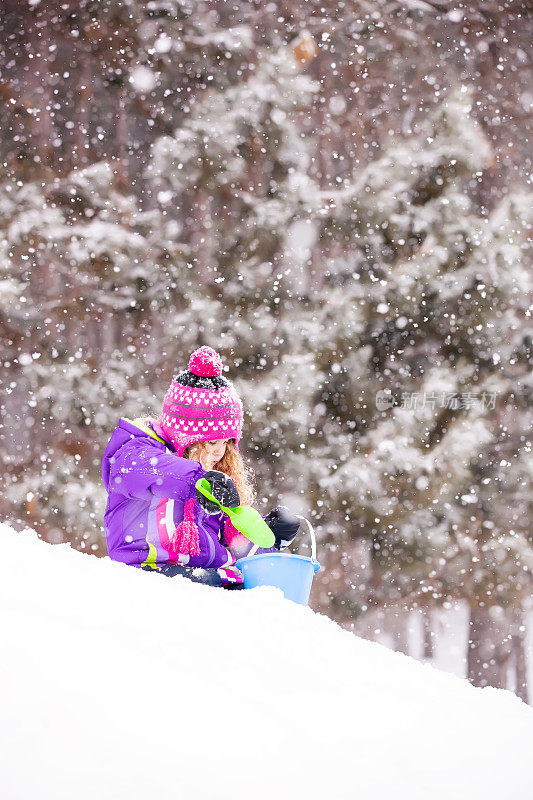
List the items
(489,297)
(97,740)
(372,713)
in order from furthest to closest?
(489,297), (372,713), (97,740)

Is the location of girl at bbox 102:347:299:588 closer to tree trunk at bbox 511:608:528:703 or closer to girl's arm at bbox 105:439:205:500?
girl's arm at bbox 105:439:205:500

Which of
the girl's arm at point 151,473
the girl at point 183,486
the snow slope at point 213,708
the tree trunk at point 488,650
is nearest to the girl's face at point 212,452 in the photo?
the girl at point 183,486

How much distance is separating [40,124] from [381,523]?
5741mm

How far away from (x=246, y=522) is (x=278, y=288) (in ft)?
16.7

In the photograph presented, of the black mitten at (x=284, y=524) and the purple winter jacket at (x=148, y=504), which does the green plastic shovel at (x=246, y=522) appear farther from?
the black mitten at (x=284, y=524)

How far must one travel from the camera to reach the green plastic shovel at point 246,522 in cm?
249

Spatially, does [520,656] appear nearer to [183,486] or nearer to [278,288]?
[278,288]

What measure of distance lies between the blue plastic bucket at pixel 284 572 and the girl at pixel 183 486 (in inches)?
9.7

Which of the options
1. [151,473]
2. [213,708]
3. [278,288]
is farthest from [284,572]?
[278,288]

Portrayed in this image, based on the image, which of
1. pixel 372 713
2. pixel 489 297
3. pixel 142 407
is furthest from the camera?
pixel 489 297

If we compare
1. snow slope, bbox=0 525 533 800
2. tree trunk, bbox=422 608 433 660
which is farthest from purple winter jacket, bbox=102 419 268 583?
tree trunk, bbox=422 608 433 660

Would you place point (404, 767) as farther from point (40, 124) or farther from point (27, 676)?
point (40, 124)

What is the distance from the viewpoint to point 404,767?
1.32 meters

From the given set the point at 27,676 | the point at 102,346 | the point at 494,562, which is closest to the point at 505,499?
the point at 494,562
